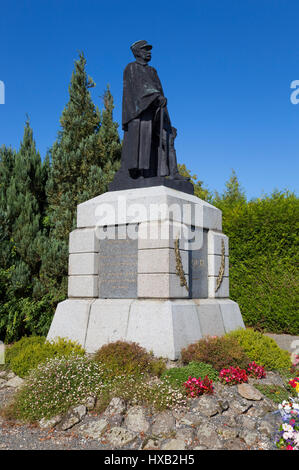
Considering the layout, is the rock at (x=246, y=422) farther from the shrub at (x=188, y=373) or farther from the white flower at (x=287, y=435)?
the shrub at (x=188, y=373)

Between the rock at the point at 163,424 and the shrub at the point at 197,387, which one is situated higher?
the shrub at the point at 197,387

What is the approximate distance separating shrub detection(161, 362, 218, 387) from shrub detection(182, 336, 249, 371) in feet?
0.53

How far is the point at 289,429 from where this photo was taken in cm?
388

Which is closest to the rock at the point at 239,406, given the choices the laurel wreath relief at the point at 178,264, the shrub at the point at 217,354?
the shrub at the point at 217,354

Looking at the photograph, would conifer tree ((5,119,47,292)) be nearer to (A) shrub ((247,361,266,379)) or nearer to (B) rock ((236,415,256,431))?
(A) shrub ((247,361,266,379))

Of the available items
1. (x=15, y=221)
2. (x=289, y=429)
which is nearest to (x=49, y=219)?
(x=15, y=221)

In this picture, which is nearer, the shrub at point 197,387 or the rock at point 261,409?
the rock at point 261,409

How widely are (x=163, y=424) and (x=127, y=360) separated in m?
1.37

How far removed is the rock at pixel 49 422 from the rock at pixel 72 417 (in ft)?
0.19

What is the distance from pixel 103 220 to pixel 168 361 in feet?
9.69

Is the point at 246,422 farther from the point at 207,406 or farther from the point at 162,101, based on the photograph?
the point at 162,101

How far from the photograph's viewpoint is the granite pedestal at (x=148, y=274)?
6.89 m
